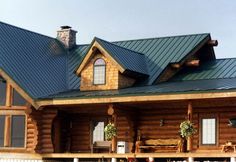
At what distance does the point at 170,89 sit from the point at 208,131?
120 inches

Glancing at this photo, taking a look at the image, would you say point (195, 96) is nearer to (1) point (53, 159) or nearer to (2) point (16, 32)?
(1) point (53, 159)

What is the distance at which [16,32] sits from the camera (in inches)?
1522

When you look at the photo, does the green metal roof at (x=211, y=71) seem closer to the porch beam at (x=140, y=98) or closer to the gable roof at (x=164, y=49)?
the gable roof at (x=164, y=49)

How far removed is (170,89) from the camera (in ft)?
102

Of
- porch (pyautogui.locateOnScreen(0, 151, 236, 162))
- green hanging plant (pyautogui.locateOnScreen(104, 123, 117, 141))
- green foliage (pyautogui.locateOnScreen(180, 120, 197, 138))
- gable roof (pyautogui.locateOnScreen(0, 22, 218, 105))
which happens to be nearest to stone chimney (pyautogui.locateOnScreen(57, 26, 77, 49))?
gable roof (pyautogui.locateOnScreen(0, 22, 218, 105))

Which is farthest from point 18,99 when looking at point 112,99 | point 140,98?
point 140,98

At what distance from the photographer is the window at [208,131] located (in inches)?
1264

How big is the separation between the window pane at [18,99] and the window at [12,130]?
26.7 inches

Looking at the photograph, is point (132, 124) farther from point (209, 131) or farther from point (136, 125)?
point (209, 131)

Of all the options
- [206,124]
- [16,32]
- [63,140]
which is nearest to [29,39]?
[16,32]

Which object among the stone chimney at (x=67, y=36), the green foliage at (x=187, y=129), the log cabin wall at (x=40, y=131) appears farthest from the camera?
the stone chimney at (x=67, y=36)

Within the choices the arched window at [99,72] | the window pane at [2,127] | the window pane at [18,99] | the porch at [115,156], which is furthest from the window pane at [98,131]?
the window pane at [2,127]

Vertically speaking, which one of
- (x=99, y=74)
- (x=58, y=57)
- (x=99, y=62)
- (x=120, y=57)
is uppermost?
(x=58, y=57)

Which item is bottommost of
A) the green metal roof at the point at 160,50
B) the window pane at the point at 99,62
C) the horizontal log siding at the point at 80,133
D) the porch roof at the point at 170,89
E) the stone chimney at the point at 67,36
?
the horizontal log siding at the point at 80,133
